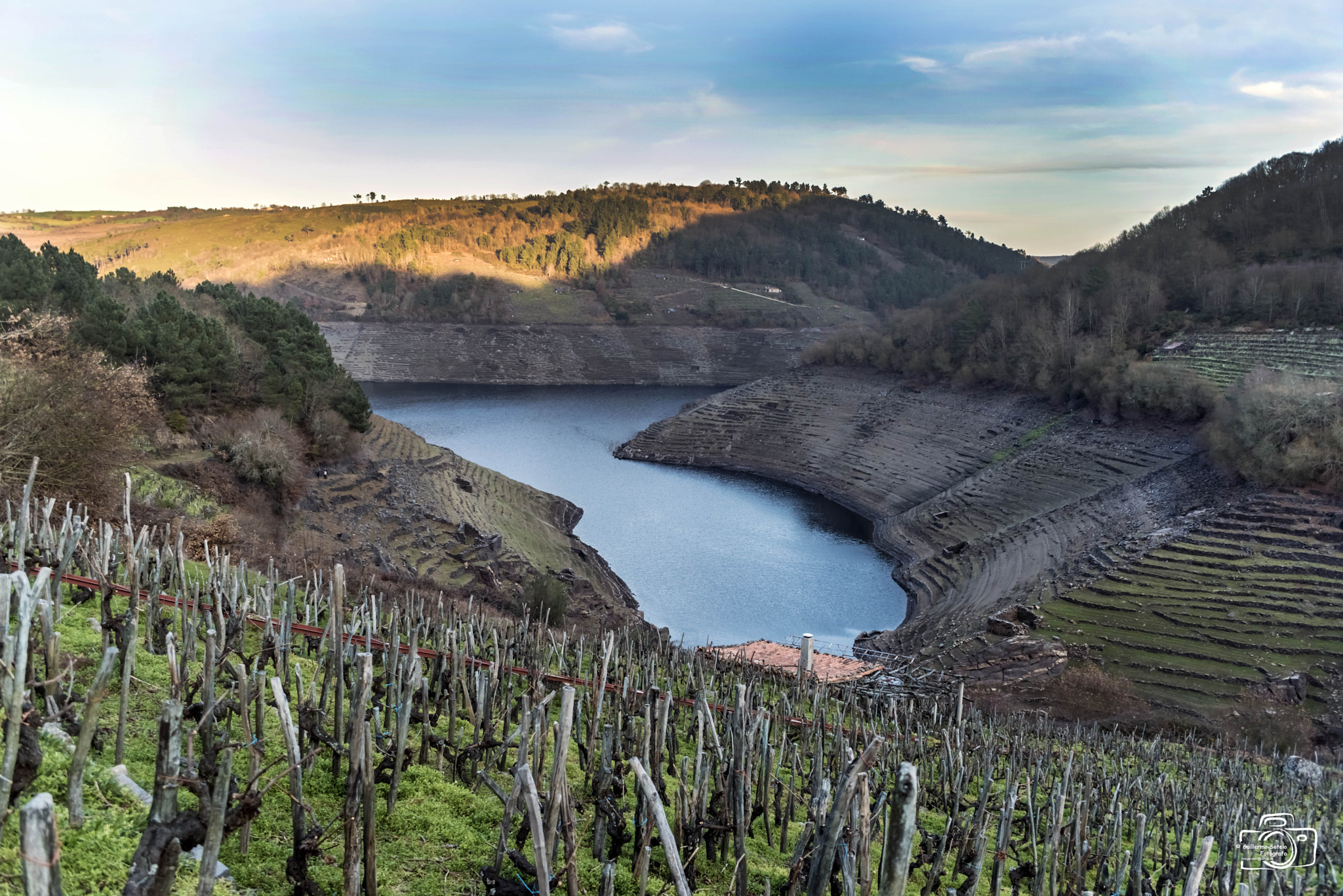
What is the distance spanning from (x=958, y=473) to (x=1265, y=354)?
17.6 metres

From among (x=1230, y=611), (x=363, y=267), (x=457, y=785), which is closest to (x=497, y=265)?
(x=363, y=267)

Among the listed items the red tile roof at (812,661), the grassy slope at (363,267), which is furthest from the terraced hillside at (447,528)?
the grassy slope at (363,267)

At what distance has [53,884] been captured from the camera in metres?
3.67

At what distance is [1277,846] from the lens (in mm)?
8031

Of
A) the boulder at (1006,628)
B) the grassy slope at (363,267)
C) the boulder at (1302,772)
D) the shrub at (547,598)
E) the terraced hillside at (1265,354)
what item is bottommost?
the boulder at (1006,628)

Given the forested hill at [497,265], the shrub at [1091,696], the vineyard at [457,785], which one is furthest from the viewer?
the forested hill at [497,265]

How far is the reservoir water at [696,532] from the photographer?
40.4m

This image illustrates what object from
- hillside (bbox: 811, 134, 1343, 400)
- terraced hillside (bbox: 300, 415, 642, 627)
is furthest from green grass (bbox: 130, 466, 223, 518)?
hillside (bbox: 811, 134, 1343, 400)

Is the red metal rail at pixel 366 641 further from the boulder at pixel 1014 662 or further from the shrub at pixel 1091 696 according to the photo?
the boulder at pixel 1014 662

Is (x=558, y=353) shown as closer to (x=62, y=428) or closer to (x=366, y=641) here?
(x=62, y=428)

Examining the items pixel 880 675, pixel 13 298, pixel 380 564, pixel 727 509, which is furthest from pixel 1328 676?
pixel 13 298

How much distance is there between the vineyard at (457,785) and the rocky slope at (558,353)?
4501 inches

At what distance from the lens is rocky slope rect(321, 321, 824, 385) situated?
126 metres

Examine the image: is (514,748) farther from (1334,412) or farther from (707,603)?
(1334,412)
